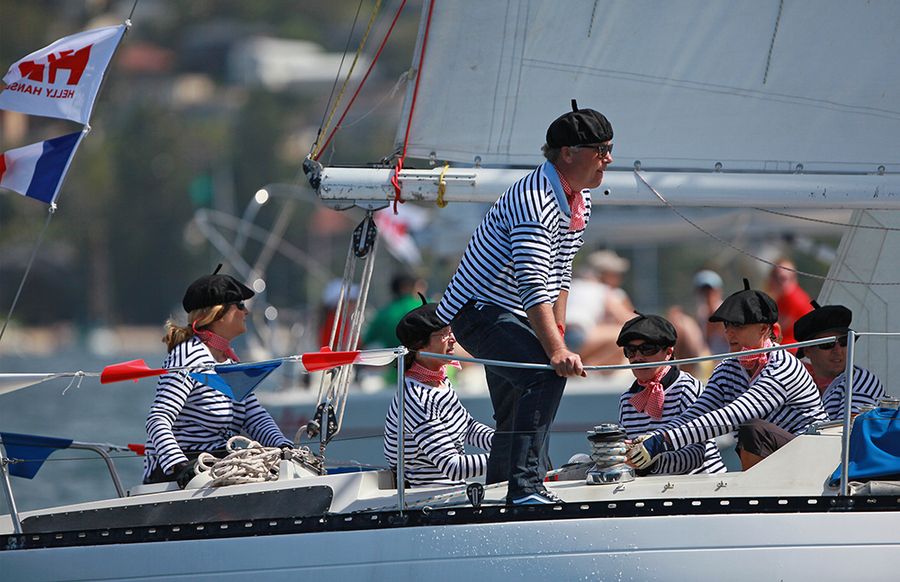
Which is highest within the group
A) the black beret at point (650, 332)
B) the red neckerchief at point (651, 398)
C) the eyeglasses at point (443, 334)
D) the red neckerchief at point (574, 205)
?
the red neckerchief at point (574, 205)

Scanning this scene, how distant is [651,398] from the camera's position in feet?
11.7

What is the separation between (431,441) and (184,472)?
0.89m

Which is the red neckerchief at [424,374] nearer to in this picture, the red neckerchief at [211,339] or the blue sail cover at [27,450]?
the red neckerchief at [211,339]

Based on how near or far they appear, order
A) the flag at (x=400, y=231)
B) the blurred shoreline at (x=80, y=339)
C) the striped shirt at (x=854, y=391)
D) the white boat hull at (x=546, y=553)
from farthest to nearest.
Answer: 1. the blurred shoreline at (x=80, y=339)
2. the flag at (x=400, y=231)
3. the striped shirt at (x=854, y=391)
4. the white boat hull at (x=546, y=553)

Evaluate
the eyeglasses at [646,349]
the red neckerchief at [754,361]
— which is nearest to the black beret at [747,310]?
the red neckerchief at [754,361]

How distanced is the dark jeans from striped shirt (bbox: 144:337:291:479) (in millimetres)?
1166

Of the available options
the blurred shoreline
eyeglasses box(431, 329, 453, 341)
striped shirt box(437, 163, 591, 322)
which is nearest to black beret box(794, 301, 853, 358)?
striped shirt box(437, 163, 591, 322)

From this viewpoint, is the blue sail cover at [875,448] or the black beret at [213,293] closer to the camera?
the blue sail cover at [875,448]

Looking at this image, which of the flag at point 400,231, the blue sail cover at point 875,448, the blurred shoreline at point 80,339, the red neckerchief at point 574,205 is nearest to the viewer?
the blue sail cover at point 875,448

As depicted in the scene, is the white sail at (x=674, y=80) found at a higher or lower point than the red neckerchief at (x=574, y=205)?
higher

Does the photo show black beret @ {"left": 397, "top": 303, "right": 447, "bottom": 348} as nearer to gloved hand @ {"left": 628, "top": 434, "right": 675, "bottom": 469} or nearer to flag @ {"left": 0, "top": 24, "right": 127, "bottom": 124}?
gloved hand @ {"left": 628, "top": 434, "right": 675, "bottom": 469}

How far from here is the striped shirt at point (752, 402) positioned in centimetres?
327

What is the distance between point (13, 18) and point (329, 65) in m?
21.9

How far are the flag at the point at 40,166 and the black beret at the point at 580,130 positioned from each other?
1.96 m
